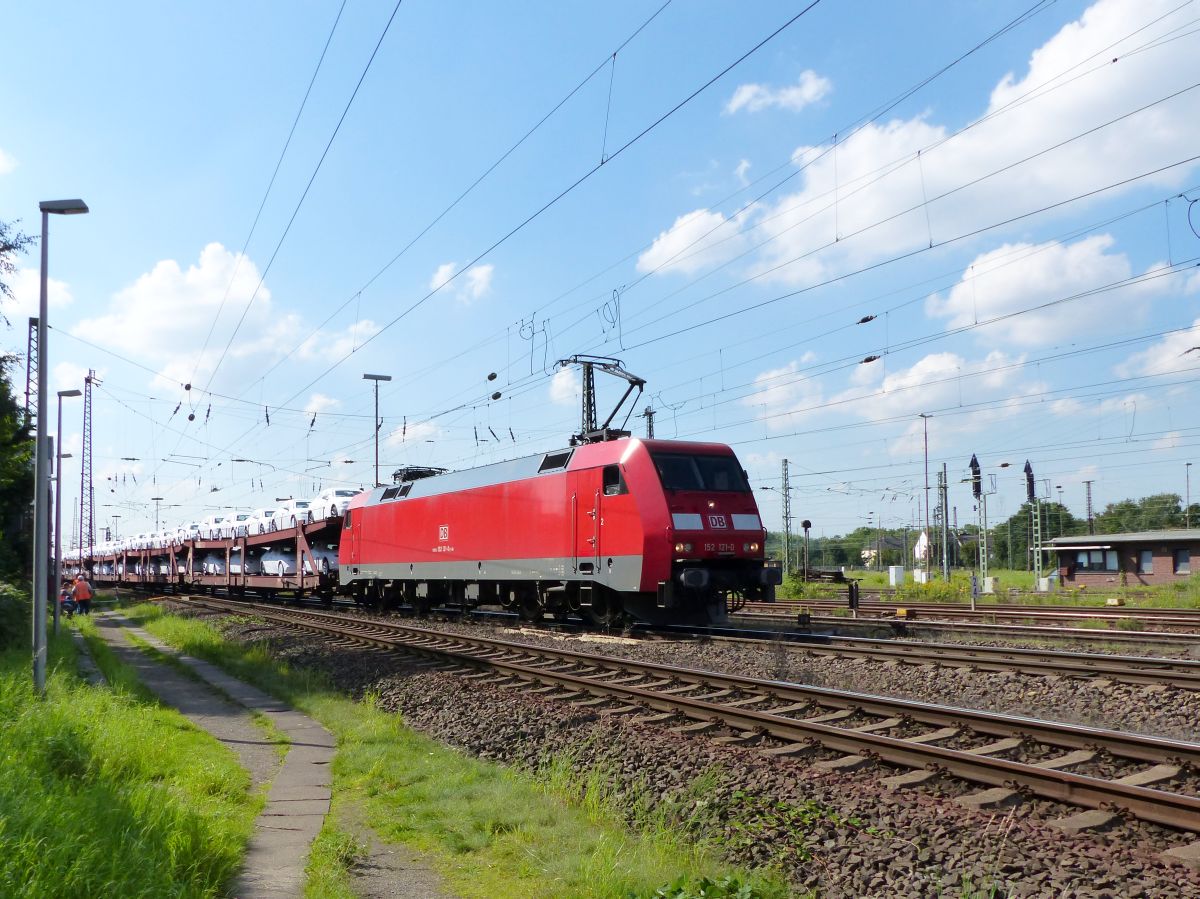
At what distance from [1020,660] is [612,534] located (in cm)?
715

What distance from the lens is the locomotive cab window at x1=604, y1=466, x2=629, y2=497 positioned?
16.9 m

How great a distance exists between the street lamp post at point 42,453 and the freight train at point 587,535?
8.93 metres

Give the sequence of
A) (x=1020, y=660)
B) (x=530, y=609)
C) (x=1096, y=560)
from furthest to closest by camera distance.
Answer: (x=1096, y=560) < (x=530, y=609) < (x=1020, y=660)

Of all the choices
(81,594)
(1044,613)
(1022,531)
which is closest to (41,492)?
(1044,613)

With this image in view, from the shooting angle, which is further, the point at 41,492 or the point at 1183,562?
the point at 1183,562

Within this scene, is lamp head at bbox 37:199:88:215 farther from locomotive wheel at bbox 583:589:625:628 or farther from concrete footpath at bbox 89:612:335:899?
locomotive wheel at bbox 583:589:625:628

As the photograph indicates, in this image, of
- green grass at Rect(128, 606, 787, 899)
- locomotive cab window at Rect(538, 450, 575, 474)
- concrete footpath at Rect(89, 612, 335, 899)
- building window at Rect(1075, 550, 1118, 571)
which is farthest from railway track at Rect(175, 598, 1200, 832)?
building window at Rect(1075, 550, 1118, 571)

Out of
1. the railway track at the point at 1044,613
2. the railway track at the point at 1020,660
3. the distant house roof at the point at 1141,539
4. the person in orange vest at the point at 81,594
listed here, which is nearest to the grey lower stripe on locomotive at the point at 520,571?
the railway track at the point at 1020,660

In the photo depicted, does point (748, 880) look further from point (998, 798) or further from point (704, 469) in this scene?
point (704, 469)

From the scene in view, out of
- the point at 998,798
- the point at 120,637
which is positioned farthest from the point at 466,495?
the point at 998,798

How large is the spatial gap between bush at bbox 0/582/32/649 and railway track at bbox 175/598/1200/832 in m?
8.16

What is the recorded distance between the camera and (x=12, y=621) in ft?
52.2

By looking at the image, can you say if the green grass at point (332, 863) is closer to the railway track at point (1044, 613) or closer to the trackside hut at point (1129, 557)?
the railway track at point (1044, 613)

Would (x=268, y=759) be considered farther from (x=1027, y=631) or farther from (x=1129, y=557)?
(x=1129, y=557)
